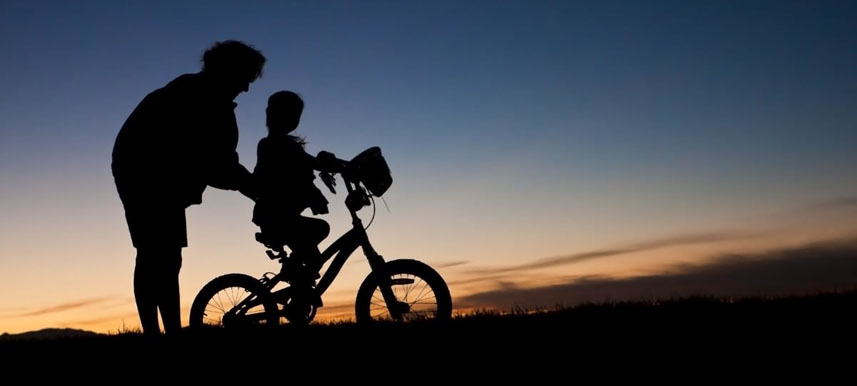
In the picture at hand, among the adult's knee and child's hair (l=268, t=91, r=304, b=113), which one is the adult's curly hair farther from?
the adult's knee

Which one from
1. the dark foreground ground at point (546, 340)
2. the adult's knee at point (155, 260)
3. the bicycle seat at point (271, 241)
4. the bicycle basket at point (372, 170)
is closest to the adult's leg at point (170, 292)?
the adult's knee at point (155, 260)

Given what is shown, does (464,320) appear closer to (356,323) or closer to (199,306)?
(356,323)

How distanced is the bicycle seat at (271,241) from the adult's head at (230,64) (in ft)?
5.22

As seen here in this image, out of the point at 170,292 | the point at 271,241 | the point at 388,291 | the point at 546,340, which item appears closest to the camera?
the point at 546,340

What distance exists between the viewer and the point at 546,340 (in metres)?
6.08

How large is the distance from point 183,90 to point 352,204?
207 cm

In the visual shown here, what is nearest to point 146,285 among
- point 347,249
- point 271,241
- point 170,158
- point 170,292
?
point 170,292

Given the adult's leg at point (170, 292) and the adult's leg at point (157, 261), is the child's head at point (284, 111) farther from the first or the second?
the adult's leg at point (170, 292)

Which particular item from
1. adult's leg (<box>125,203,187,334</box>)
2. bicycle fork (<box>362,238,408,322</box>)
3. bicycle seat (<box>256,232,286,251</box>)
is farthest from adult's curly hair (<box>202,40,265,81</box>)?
bicycle fork (<box>362,238,408,322</box>)

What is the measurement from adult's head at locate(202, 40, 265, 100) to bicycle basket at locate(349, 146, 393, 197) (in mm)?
1418

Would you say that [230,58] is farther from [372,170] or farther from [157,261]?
[157,261]

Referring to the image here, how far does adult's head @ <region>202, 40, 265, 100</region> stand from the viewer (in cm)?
745

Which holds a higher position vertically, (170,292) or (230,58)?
(230,58)

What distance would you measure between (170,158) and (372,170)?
2026 millimetres
